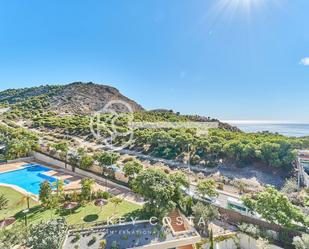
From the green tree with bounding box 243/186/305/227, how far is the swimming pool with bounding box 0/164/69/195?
64.4 feet

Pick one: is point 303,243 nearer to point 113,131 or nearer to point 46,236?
point 46,236

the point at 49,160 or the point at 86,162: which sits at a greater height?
the point at 86,162

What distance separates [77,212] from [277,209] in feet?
47.6

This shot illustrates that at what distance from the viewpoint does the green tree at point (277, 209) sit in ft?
49.9

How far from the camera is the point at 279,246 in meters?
15.3

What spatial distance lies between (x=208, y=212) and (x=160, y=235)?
15.5 ft

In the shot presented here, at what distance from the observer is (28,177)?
94.2ft

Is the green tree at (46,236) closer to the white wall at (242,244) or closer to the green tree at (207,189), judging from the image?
the white wall at (242,244)

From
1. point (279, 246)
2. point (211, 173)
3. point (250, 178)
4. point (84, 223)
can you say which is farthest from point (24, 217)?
point (250, 178)

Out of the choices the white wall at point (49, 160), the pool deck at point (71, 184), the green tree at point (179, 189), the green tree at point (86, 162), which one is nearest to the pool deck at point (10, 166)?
the pool deck at point (71, 184)

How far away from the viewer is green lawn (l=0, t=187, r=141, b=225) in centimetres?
1761

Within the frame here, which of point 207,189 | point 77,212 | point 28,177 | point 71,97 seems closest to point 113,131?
point 28,177

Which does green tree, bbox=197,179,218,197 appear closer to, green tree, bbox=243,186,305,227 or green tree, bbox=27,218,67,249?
green tree, bbox=243,186,305,227

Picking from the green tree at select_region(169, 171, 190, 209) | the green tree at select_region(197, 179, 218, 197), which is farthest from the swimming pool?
the green tree at select_region(197, 179, 218, 197)
